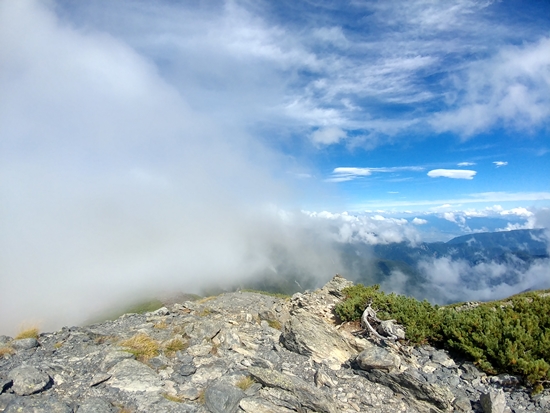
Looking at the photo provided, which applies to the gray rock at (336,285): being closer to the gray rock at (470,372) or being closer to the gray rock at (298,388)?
the gray rock at (470,372)

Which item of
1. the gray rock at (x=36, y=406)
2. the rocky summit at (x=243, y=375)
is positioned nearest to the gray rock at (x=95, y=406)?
the rocky summit at (x=243, y=375)

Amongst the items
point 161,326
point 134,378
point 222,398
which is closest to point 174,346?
point 134,378

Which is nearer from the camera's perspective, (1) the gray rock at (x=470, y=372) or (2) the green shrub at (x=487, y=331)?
(2) the green shrub at (x=487, y=331)

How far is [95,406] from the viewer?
383 inches

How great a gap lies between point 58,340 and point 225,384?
10.5 metres

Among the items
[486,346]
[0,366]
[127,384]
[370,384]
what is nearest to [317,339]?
[370,384]

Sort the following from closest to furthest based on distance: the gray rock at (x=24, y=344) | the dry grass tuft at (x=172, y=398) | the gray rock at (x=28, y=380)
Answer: the gray rock at (x=28, y=380) < the dry grass tuft at (x=172, y=398) < the gray rock at (x=24, y=344)

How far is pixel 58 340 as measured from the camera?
1553cm

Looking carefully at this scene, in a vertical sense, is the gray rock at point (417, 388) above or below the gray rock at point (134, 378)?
below

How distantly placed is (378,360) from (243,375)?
548cm

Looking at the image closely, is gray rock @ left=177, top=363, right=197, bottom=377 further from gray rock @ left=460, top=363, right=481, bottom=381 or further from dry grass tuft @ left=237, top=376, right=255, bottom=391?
gray rock @ left=460, top=363, right=481, bottom=381

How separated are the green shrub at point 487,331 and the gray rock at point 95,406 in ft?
38.9

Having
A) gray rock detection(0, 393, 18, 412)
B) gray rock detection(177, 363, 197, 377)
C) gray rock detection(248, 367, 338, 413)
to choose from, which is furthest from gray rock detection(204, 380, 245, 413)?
gray rock detection(0, 393, 18, 412)

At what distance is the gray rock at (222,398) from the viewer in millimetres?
10250
